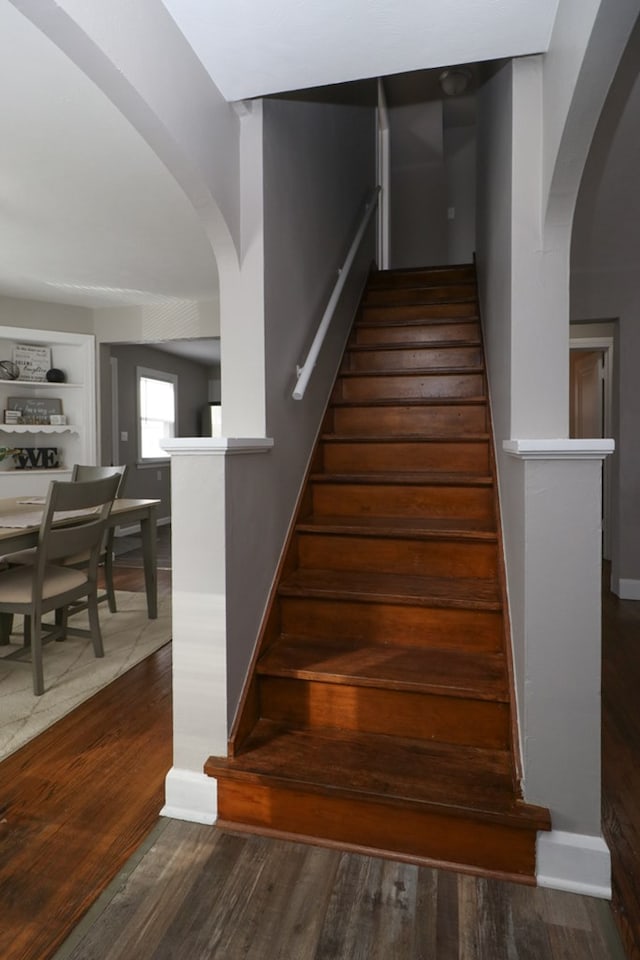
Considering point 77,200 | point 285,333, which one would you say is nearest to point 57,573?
point 285,333

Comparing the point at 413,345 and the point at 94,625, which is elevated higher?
the point at 413,345

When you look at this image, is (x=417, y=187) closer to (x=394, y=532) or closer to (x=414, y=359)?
(x=414, y=359)

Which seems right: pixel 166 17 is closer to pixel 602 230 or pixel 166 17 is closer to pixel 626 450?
pixel 602 230

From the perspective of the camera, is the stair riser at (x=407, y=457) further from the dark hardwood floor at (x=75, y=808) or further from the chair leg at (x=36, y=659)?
the chair leg at (x=36, y=659)

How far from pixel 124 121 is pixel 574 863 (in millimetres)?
2929

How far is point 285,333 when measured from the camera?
2129 mm

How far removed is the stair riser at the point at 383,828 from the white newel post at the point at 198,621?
11 cm

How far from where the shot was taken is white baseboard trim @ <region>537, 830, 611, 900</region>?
53.4 inches

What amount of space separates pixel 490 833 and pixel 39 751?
1488 mm

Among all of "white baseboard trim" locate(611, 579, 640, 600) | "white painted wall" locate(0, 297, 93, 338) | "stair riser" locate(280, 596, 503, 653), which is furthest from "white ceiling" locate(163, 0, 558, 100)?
"white painted wall" locate(0, 297, 93, 338)

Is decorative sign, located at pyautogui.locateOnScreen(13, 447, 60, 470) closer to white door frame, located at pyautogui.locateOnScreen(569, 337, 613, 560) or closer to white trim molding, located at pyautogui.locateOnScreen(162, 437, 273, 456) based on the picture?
white trim molding, located at pyautogui.locateOnScreen(162, 437, 273, 456)

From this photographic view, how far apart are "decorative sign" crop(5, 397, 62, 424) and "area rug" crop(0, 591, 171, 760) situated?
2329 mm

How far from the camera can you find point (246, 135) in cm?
188

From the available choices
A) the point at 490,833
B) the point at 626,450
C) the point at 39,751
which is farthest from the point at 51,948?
the point at 626,450
